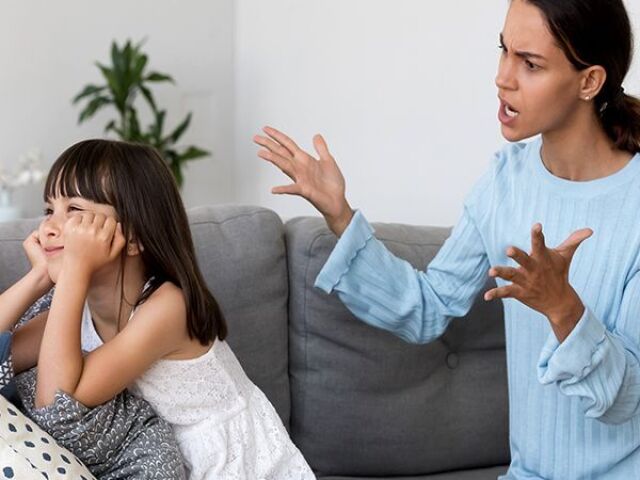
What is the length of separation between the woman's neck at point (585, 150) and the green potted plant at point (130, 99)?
262 cm

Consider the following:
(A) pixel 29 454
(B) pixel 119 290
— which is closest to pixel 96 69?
(B) pixel 119 290

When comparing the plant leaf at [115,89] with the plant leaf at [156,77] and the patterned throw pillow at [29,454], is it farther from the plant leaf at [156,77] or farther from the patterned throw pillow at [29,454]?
the patterned throw pillow at [29,454]

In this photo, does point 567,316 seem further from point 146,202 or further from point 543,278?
point 146,202

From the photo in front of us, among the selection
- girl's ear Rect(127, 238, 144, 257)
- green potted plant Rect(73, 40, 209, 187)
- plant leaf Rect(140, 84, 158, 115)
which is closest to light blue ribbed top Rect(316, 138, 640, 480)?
girl's ear Rect(127, 238, 144, 257)

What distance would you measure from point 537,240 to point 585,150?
43 centimetres

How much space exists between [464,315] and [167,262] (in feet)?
2.06

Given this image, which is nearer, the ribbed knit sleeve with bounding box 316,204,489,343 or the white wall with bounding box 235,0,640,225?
the ribbed knit sleeve with bounding box 316,204,489,343

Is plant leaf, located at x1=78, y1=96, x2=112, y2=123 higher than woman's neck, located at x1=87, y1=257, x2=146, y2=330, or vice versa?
woman's neck, located at x1=87, y1=257, x2=146, y2=330

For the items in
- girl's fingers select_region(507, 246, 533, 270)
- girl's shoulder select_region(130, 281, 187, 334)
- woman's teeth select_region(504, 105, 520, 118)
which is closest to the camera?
girl's fingers select_region(507, 246, 533, 270)

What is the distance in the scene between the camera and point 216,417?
1732 millimetres

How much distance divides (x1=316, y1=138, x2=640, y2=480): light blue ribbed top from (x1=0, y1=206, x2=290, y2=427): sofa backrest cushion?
14 cm

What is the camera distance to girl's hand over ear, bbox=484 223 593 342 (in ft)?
4.58

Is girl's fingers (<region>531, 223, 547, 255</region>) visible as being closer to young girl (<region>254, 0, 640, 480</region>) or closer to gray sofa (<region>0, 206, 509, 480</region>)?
young girl (<region>254, 0, 640, 480</region>)

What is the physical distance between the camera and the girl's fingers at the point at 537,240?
54.2 inches
